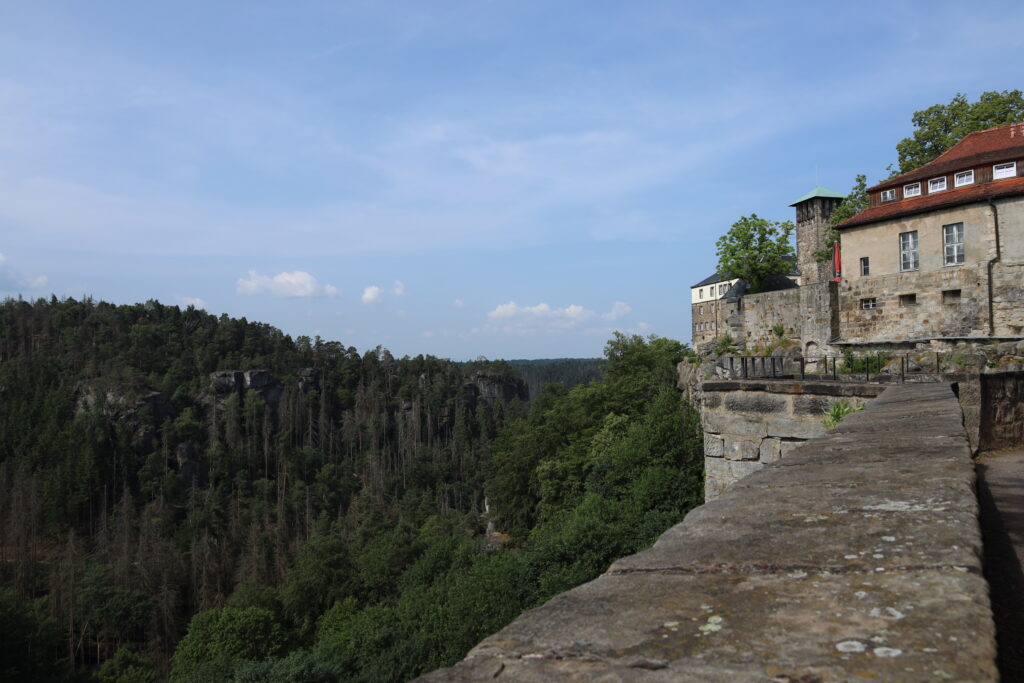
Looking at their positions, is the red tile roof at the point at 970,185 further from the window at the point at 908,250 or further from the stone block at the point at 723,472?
the stone block at the point at 723,472

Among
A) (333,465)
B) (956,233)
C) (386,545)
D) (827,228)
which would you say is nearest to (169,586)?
(386,545)

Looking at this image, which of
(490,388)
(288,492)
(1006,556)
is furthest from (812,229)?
(490,388)

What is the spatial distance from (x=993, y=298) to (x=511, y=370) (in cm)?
17470

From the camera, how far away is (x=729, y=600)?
1.73m

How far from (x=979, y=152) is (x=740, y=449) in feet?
82.9

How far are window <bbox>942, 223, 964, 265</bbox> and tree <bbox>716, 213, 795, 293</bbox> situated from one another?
616 inches

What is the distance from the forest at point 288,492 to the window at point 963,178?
14.1 meters

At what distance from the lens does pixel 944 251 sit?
26.0 m

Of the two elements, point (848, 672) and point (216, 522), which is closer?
point (848, 672)

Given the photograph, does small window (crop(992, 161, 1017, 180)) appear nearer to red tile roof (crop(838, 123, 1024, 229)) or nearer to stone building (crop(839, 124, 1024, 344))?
stone building (crop(839, 124, 1024, 344))

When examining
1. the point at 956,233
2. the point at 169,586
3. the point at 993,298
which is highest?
the point at 956,233

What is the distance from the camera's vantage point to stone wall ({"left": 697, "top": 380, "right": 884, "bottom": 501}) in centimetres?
772

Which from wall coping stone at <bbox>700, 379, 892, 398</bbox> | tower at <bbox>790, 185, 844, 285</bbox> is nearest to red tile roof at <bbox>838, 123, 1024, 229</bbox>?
tower at <bbox>790, 185, 844, 285</bbox>

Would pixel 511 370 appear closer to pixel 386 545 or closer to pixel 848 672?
pixel 386 545
